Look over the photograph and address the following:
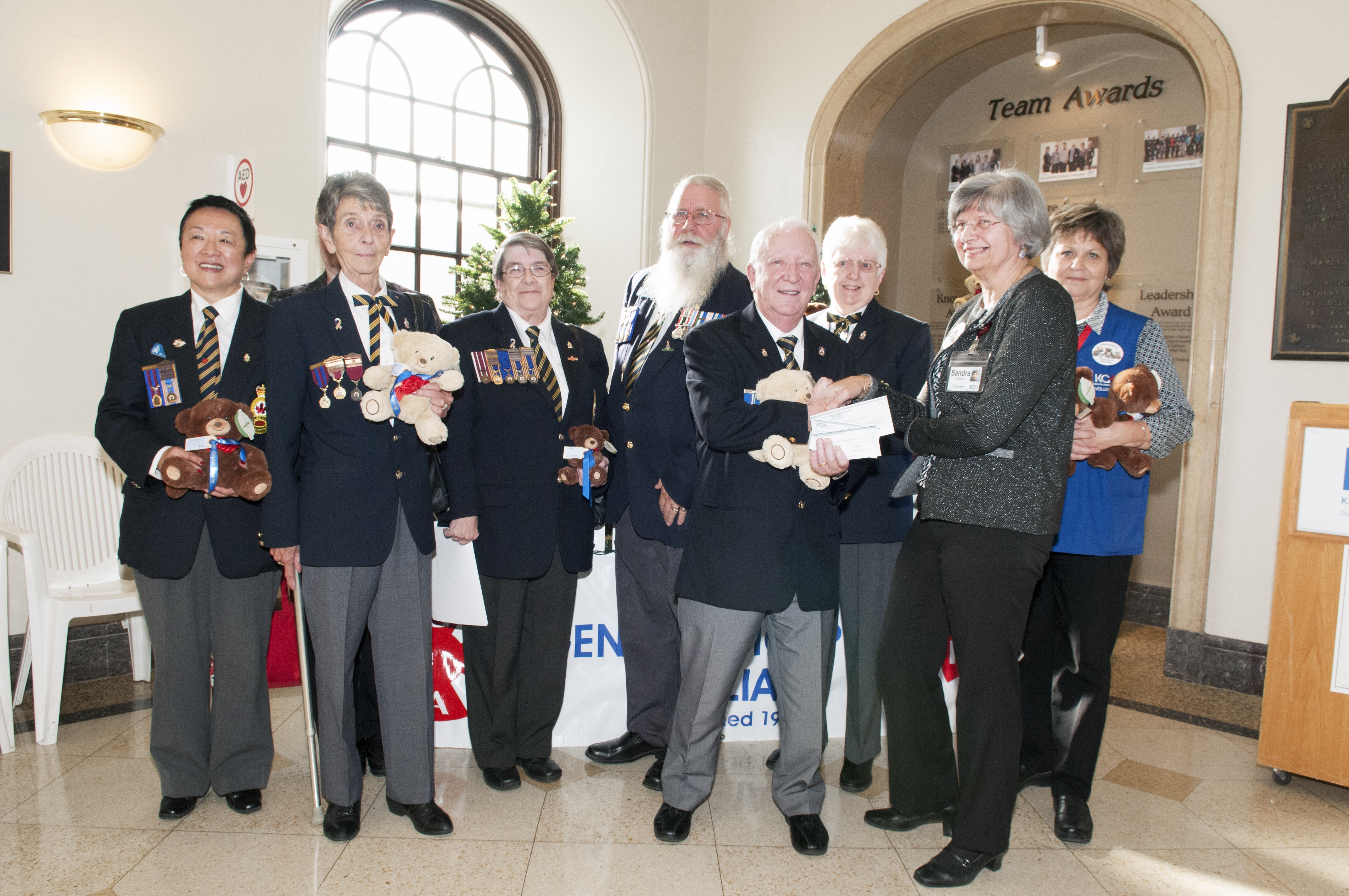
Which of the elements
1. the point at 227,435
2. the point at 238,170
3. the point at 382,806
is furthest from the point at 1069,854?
the point at 238,170

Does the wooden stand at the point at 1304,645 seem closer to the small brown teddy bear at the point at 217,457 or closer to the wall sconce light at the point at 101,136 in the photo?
the small brown teddy bear at the point at 217,457

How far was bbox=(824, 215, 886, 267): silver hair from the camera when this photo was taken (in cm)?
289

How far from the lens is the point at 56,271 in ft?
12.2

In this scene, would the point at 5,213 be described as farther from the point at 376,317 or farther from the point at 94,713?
the point at 376,317

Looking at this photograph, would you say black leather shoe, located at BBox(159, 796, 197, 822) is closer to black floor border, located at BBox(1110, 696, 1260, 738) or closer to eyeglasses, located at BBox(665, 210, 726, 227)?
eyeglasses, located at BBox(665, 210, 726, 227)

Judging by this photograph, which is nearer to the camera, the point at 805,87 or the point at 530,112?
the point at 805,87

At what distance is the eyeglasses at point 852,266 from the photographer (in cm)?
288

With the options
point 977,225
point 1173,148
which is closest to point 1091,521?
point 977,225

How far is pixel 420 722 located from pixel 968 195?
203 cm

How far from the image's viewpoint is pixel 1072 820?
2611mm

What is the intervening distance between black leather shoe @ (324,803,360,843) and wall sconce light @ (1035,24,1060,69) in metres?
5.17

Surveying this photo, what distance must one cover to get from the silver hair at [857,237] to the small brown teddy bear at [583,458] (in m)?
0.97

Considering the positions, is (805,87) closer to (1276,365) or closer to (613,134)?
(613,134)

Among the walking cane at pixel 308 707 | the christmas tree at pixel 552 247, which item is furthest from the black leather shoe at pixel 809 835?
the christmas tree at pixel 552 247
